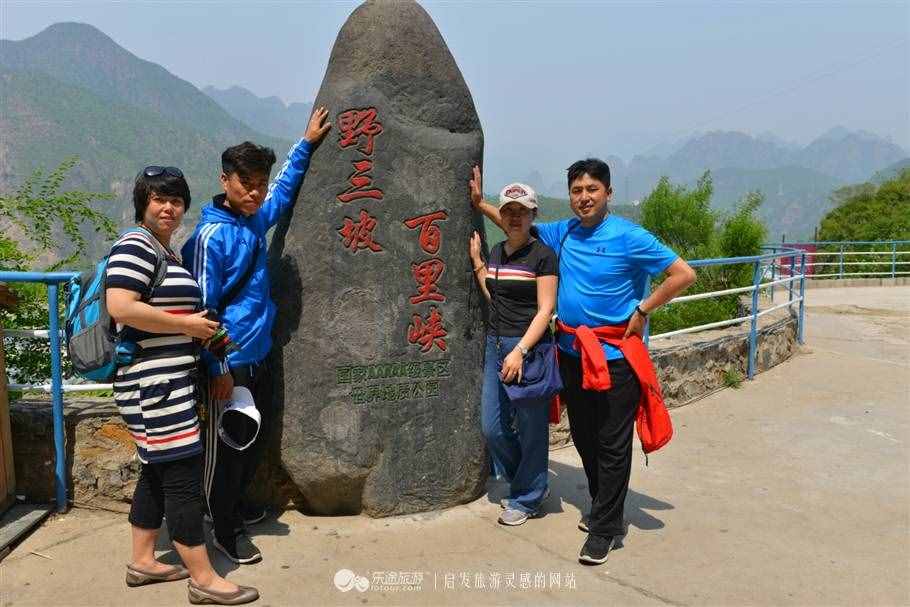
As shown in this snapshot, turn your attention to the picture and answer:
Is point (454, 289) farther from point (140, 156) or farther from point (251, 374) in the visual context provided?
point (140, 156)

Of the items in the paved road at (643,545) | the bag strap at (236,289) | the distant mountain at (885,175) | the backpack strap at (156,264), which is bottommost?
the paved road at (643,545)

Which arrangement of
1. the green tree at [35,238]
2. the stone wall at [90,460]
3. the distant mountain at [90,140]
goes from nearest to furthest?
the stone wall at [90,460] → the green tree at [35,238] → the distant mountain at [90,140]

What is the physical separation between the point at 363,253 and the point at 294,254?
0.33m

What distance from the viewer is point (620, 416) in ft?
9.23

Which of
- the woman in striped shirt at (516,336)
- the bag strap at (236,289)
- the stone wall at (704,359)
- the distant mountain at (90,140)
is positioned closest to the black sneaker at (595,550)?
the woman in striped shirt at (516,336)

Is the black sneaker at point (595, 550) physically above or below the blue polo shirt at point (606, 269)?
below

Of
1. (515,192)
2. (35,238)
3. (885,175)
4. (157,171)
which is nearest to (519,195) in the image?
(515,192)

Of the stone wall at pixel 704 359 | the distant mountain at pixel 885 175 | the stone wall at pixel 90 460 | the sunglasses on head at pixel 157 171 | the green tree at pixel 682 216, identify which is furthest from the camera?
the distant mountain at pixel 885 175

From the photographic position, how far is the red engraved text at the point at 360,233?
10.3 ft

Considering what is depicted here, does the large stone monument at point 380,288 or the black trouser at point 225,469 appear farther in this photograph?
the large stone monument at point 380,288

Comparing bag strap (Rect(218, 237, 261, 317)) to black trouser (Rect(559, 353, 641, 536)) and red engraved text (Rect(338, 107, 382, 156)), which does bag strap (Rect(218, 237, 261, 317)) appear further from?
black trouser (Rect(559, 353, 641, 536))

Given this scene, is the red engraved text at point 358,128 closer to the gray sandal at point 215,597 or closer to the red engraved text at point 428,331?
the red engraved text at point 428,331

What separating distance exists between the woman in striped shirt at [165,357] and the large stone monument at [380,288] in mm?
752

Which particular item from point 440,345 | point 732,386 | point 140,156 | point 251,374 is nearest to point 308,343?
point 251,374
